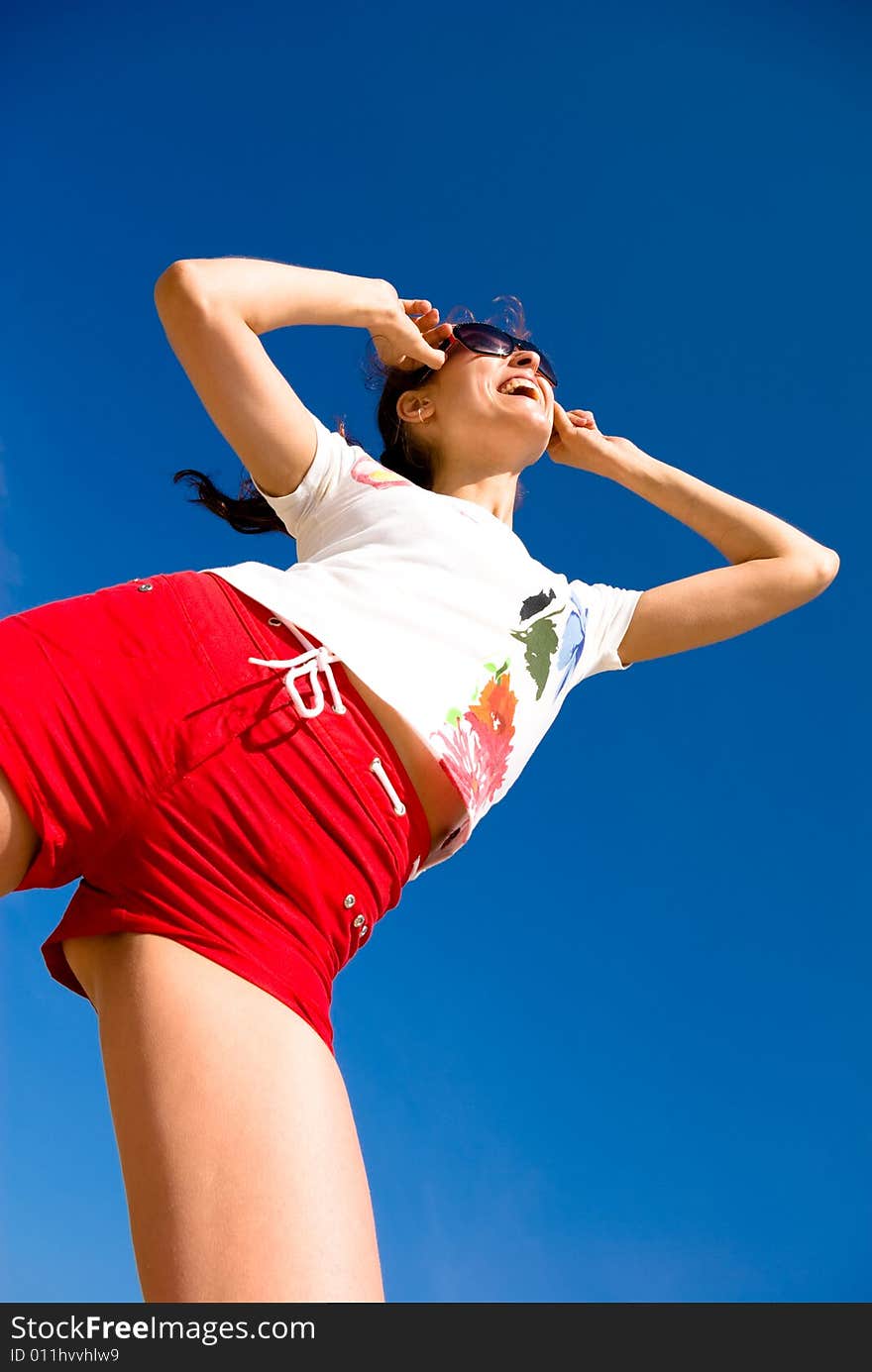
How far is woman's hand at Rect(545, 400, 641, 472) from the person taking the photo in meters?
2.75

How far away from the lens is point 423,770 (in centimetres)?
183

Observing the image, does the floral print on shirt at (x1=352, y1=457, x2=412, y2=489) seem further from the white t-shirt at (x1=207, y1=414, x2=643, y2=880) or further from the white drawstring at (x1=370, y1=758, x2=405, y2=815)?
the white drawstring at (x1=370, y1=758, x2=405, y2=815)

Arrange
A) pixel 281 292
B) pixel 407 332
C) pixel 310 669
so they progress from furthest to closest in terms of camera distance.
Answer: pixel 407 332 → pixel 281 292 → pixel 310 669

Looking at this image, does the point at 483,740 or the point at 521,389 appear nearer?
the point at 483,740

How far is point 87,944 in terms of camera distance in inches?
63.8

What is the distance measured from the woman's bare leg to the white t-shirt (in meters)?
0.47

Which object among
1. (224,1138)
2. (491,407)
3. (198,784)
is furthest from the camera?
(491,407)

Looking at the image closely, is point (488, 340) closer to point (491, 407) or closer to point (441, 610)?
point (491, 407)

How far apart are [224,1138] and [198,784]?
1.48 ft

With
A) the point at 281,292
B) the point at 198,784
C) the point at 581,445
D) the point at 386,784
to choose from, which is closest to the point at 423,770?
the point at 386,784

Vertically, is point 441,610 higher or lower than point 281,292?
lower

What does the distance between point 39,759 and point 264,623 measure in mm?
404
